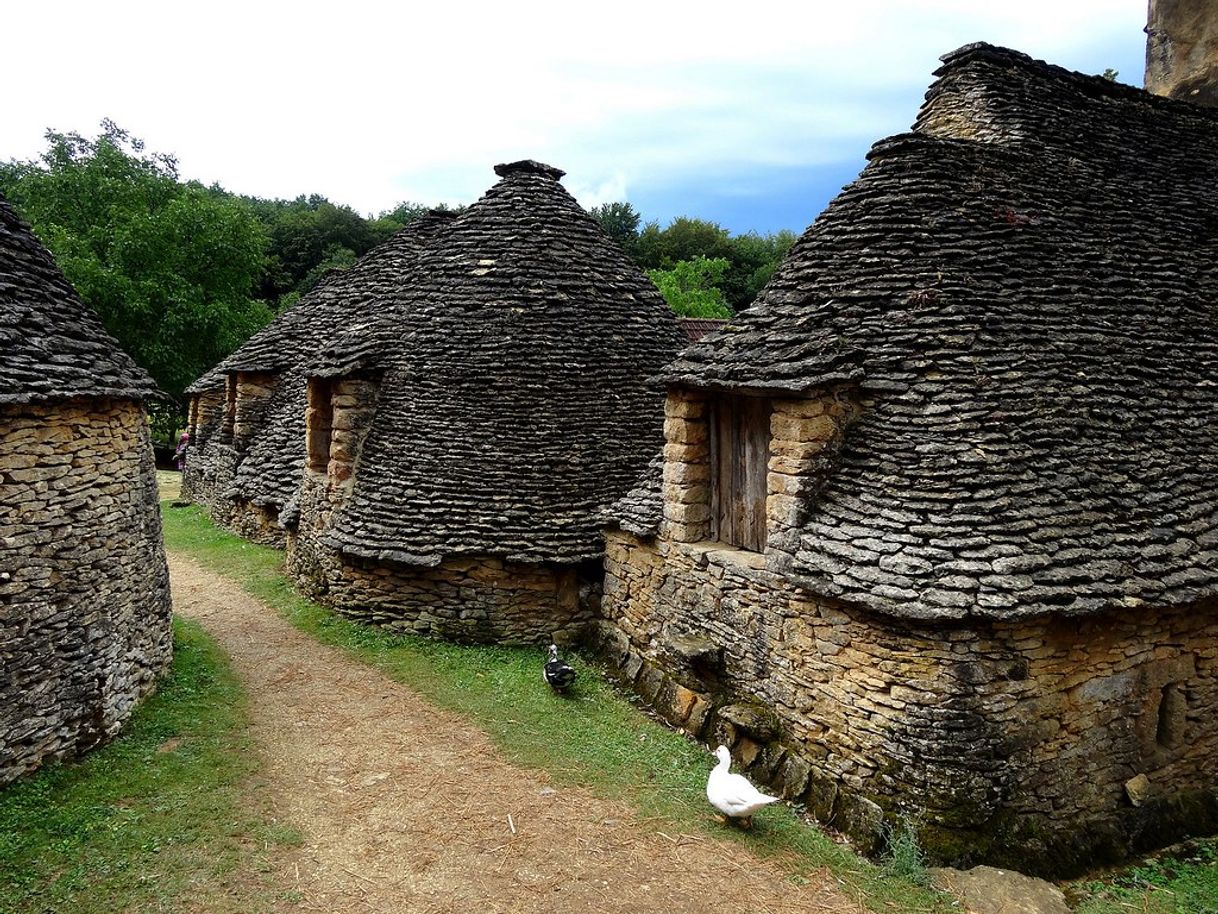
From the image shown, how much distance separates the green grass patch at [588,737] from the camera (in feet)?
21.0

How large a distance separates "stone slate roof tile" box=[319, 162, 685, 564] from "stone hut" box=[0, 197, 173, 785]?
3135 millimetres

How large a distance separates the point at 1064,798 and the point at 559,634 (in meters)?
6.13

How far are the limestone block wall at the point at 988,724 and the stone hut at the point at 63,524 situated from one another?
6122mm

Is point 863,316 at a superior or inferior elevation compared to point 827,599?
superior

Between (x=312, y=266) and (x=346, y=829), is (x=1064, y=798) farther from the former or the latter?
(x=312, y=266)

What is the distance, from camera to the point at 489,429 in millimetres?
11133

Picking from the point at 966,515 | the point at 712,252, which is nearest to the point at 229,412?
the point at 966,515

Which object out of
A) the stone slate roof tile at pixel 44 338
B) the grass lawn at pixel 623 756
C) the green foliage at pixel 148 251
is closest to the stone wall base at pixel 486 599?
the grass lawn at pixel 623 756

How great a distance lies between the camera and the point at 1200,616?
7031 millimetres

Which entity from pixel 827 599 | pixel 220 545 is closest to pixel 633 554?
pixel 827 599

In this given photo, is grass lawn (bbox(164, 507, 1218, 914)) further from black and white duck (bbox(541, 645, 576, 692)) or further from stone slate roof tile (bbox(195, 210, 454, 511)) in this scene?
stone slate roof tile (bbox(195, 210, 454, 511))

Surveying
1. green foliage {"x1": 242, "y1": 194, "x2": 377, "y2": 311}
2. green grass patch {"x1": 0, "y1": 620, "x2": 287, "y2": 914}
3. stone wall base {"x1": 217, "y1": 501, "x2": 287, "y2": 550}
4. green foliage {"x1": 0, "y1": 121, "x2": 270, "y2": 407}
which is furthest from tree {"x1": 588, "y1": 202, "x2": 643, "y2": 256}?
green grass patch {"x1": 0, "y1": 620, "x2": 287, "y2": 914}

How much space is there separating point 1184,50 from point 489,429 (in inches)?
515

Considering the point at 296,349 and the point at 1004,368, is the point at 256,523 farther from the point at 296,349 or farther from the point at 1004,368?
the point at 1004,368
